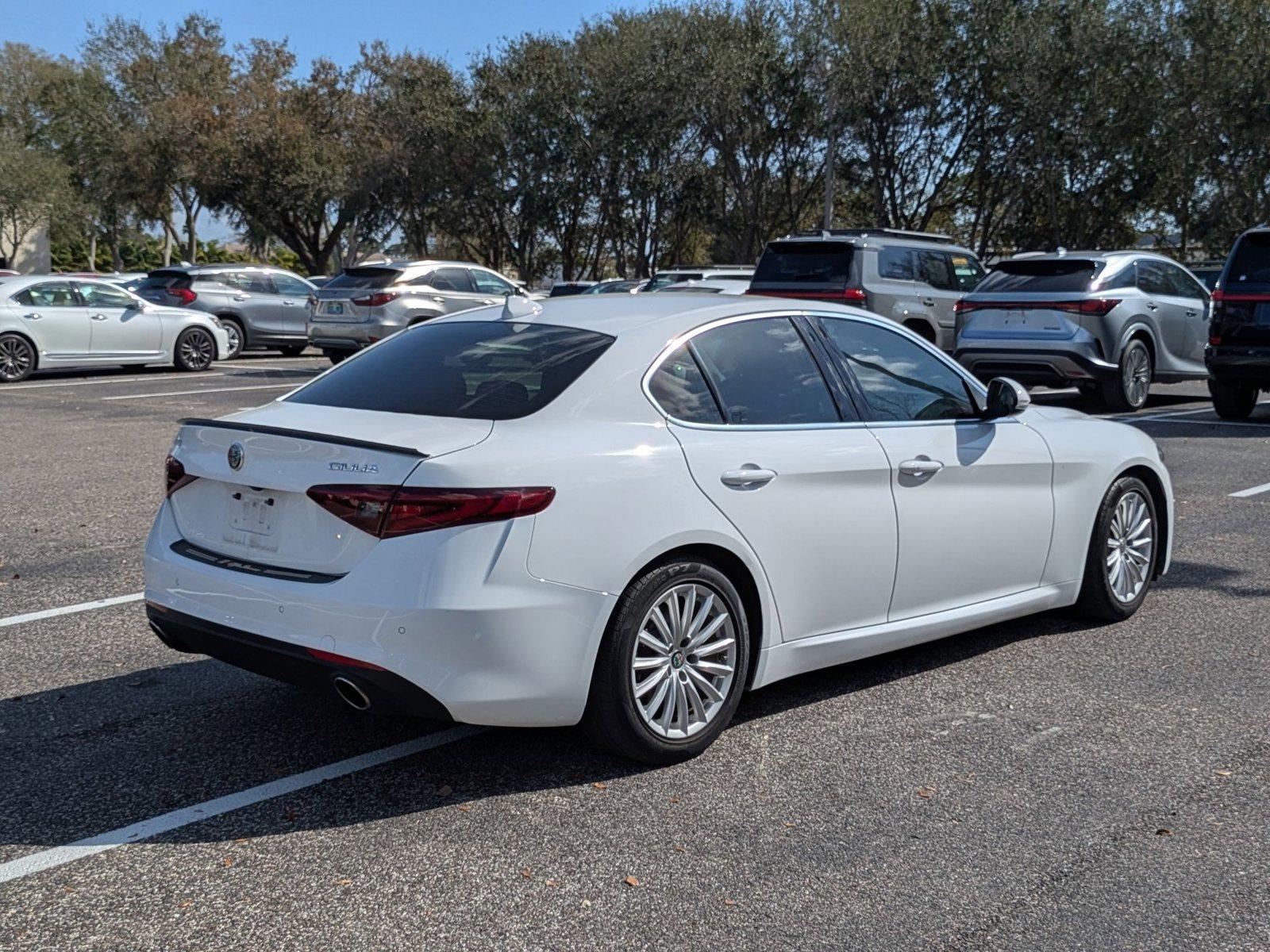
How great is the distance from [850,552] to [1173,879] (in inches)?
65.1

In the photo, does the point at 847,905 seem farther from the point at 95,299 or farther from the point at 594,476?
the point at 95,299

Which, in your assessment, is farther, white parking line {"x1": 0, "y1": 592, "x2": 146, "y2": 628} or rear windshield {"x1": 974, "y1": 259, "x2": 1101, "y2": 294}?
rear windshield {"x1": 974, "y1": 259, "x2": 1101, "y2": 294}

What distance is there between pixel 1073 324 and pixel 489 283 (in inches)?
392

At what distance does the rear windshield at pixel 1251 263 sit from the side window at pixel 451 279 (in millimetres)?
11241

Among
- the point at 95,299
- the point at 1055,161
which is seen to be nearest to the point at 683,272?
the point at 95,299

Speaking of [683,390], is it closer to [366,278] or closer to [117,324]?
[366,278]

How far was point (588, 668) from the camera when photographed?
4270 millimetres

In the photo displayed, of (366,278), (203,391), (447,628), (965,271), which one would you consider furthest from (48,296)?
(447,628)

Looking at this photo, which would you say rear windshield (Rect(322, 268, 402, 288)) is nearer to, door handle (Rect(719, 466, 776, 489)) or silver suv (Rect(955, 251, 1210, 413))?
silver suv (Rect(955, 251, 1210, 413))

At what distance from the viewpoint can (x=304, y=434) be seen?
4395mm

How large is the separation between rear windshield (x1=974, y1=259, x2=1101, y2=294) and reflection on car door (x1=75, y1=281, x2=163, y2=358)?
1201 cm

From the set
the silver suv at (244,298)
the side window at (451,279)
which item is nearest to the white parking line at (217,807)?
the side window at (451,279)

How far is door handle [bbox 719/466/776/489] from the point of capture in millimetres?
4652

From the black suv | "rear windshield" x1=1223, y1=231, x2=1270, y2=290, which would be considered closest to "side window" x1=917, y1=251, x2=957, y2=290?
the black suv
